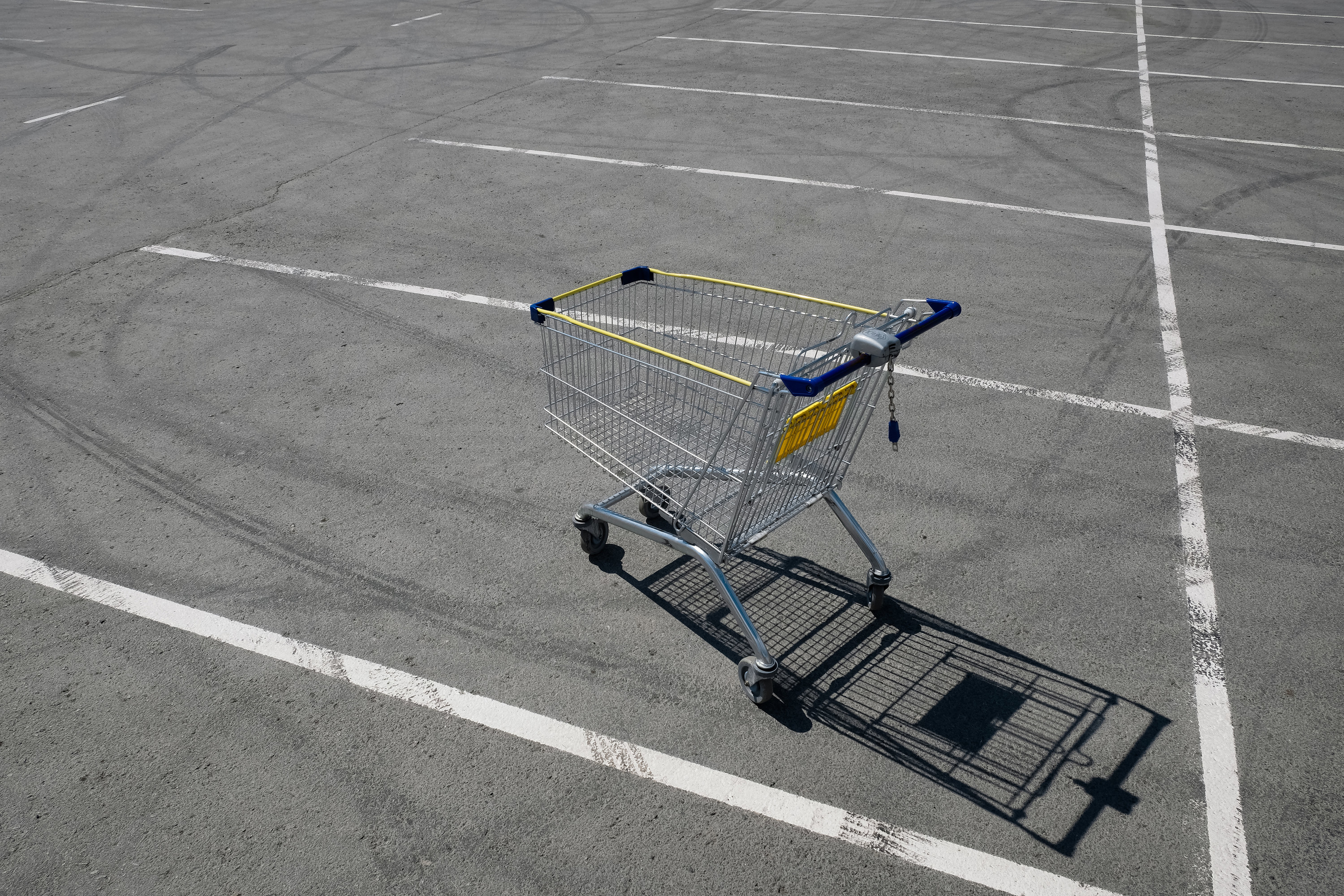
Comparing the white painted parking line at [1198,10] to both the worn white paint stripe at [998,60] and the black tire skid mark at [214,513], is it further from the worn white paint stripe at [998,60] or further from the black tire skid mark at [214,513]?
the black tire skid mark at [214,513]

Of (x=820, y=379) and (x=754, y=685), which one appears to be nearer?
(x=820, y=379)

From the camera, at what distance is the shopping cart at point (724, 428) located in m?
3.23

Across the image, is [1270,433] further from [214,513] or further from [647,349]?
[214,513]

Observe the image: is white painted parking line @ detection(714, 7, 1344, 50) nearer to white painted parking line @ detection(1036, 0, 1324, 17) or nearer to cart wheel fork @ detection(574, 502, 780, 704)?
white painted parking line @ detection(1036, 0, 1324, 17)

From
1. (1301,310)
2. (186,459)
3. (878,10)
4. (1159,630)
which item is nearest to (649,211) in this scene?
(186,459)

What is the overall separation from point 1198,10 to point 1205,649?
1678 centimetres

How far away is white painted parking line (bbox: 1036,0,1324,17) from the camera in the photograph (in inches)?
631

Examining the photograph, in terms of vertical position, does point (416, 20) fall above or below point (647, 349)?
below

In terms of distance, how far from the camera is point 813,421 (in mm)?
3336

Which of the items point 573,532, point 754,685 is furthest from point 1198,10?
point 754,685

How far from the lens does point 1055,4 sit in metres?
16.5

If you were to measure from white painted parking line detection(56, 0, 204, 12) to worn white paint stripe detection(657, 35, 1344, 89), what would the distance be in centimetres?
906

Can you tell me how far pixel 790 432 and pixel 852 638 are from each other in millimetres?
1022

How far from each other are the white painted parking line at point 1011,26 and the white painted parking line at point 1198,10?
92.4 inches
